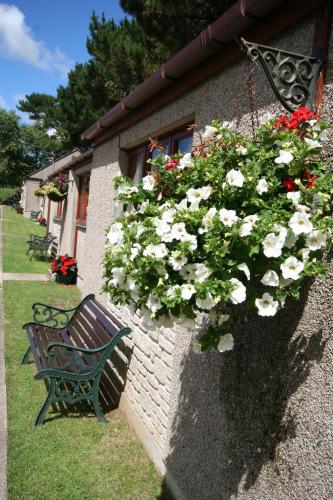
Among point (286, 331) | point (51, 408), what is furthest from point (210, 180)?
point (51, 408)

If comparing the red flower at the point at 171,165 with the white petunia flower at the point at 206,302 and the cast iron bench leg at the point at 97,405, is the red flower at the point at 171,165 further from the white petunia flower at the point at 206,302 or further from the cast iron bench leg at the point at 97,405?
the cast iron bench leg at the point at 97,405

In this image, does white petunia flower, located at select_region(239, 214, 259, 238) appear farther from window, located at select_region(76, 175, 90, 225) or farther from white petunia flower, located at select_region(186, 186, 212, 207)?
window, located at select_region(76, 175, 90, 225)

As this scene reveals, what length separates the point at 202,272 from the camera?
1.69 m

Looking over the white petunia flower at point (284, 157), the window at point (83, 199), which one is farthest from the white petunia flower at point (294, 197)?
the window at point (83, 199)

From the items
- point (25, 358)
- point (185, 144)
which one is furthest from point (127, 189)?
point (25, 358)

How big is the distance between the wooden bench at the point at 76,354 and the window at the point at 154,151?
1.85 m

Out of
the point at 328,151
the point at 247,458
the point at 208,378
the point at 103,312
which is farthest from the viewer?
the point at 103,312

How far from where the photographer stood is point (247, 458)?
2424mm

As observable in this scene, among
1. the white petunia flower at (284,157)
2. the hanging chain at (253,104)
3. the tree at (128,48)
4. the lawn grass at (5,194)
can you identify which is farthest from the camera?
the lawn grass at (5,194)

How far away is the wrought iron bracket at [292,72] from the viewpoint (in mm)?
1992

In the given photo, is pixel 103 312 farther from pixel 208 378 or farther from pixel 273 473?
pixel 273 473

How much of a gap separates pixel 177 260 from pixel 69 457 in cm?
278

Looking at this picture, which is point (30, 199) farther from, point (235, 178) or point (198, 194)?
point (235, 178)

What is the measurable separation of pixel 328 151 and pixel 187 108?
76.4 inches
